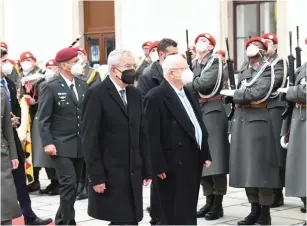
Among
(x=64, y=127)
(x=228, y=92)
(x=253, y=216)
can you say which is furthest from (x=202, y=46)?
(x=253, y=216)

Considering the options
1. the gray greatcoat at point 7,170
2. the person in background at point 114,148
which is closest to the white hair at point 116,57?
the person in background at point 114,148

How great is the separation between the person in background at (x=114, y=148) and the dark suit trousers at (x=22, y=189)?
189 centimetres

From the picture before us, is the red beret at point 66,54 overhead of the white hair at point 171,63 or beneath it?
overhead

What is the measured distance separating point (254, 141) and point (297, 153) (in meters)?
0.51

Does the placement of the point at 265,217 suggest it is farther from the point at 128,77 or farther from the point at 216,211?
the point at 128,77

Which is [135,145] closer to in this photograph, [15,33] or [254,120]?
[254,120]

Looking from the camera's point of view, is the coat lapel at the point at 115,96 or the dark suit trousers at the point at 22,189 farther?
the dark suit trousers at the point at 22,189

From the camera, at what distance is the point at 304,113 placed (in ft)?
28.2

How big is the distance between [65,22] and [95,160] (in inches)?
549

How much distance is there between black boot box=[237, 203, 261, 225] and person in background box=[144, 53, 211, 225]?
5.83 feet

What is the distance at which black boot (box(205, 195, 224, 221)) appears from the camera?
354 inches

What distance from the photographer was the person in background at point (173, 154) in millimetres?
6816

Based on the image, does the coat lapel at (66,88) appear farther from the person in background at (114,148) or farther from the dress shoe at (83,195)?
the dress shoe at (83,195)

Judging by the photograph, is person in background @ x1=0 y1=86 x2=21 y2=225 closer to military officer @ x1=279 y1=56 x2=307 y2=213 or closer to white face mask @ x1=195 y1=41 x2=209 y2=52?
white face mask @ x1=195 y1=41 x2=209 y2=52
